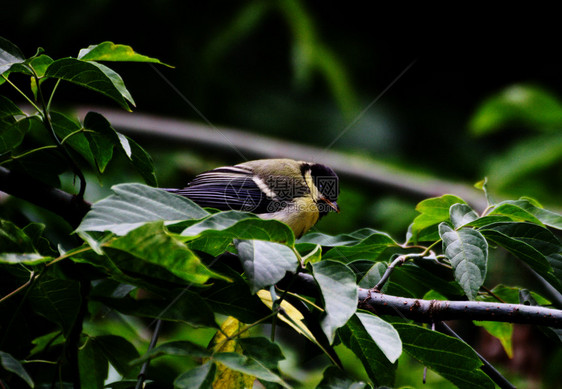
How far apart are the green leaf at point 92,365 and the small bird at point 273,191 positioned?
0.80 metres

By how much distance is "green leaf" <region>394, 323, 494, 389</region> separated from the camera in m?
0.73

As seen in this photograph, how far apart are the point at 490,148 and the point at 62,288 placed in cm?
411

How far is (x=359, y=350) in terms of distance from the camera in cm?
75

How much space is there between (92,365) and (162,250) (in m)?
0.40

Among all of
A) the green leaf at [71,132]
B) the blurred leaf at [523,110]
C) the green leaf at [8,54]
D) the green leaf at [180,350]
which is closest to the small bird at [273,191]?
the green leaf at [71,132]

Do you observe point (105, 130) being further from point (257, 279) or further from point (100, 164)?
point (257, 279)

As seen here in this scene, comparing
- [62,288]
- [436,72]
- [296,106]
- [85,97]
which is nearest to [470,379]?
[62,288]

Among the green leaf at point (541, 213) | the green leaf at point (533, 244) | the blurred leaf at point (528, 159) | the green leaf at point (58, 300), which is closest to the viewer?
the green leaf at point (58, 300)

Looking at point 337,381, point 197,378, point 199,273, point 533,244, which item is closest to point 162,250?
point 199,273

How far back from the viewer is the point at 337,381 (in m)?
0.67

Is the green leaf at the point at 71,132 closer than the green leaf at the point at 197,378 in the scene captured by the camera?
No

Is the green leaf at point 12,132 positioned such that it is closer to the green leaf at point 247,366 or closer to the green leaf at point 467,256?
the green leaf at point 247,366

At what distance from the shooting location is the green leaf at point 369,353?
73cm

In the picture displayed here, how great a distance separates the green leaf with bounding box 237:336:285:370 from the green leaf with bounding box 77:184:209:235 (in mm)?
167
